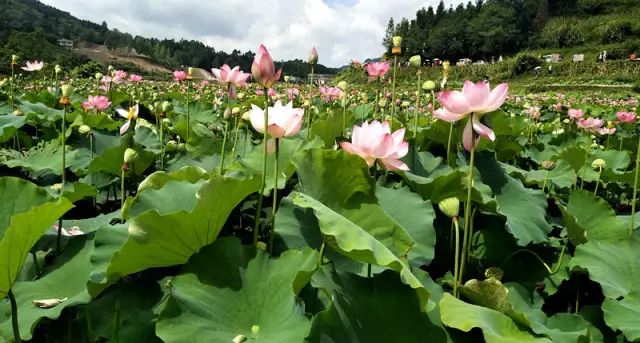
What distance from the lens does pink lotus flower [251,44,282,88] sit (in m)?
1.00

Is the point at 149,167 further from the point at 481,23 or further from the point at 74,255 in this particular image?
the point at 481,23

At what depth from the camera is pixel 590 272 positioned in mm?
1119

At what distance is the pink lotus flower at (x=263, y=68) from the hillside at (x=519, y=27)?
52475mm

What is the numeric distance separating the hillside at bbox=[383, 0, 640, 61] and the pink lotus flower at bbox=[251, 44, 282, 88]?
172 ft

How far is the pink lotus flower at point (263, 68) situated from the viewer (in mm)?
996

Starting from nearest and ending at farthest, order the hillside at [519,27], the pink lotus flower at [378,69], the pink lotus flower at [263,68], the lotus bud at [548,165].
A: the pink lotus flower at [263,68] → the lotus bud at [548,165] → the pink lotus flower at [378,69] → the hillside at [519,27]

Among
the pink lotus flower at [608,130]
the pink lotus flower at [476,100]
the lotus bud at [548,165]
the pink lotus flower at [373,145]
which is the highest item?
the pink lotus flower at [476,100]

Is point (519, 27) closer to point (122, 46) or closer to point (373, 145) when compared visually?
point (122, 46)

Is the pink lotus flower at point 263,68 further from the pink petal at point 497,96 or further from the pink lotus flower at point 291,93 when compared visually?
the pink lotus flower at point 291,93

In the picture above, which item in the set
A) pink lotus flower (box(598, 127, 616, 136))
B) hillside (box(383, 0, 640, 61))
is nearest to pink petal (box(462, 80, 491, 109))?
pink lotus flower (box(598, 127, 616, 136))

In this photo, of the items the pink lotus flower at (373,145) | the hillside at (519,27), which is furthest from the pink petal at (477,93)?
the hillside at (519,27)

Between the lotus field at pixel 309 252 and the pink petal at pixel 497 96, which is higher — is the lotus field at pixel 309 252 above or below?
below

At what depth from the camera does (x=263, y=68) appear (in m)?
1.00

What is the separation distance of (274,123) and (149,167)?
3.21 feet
